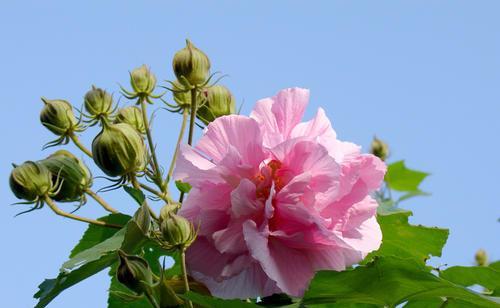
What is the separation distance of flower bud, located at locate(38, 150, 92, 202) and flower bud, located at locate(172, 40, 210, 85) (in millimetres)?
321

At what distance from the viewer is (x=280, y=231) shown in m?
1.51

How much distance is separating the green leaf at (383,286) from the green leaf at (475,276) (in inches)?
10.4

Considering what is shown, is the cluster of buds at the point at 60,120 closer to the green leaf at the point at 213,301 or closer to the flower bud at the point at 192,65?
the flower bud at the point at 192,65

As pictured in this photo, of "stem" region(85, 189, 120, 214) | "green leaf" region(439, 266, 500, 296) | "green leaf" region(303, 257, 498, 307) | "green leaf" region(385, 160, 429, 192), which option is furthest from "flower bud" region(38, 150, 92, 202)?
"green leaf" region(385, 160, 429, 192)

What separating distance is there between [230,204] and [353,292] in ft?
0.94

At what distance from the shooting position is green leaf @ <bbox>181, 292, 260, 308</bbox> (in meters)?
1.44

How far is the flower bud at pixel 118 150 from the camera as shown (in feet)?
5.48

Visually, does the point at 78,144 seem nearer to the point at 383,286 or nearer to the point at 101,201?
the point at 101,201

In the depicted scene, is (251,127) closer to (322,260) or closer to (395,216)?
(322,260)

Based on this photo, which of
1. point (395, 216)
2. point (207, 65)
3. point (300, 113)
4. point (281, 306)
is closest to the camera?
point (281, 306)

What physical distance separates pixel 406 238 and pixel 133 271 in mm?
663

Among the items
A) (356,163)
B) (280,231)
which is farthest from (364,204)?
→ (280,231)

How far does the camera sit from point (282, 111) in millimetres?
1636

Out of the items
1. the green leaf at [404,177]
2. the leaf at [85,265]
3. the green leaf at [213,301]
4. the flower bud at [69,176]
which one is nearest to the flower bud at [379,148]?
the green leaf at [404,177]
